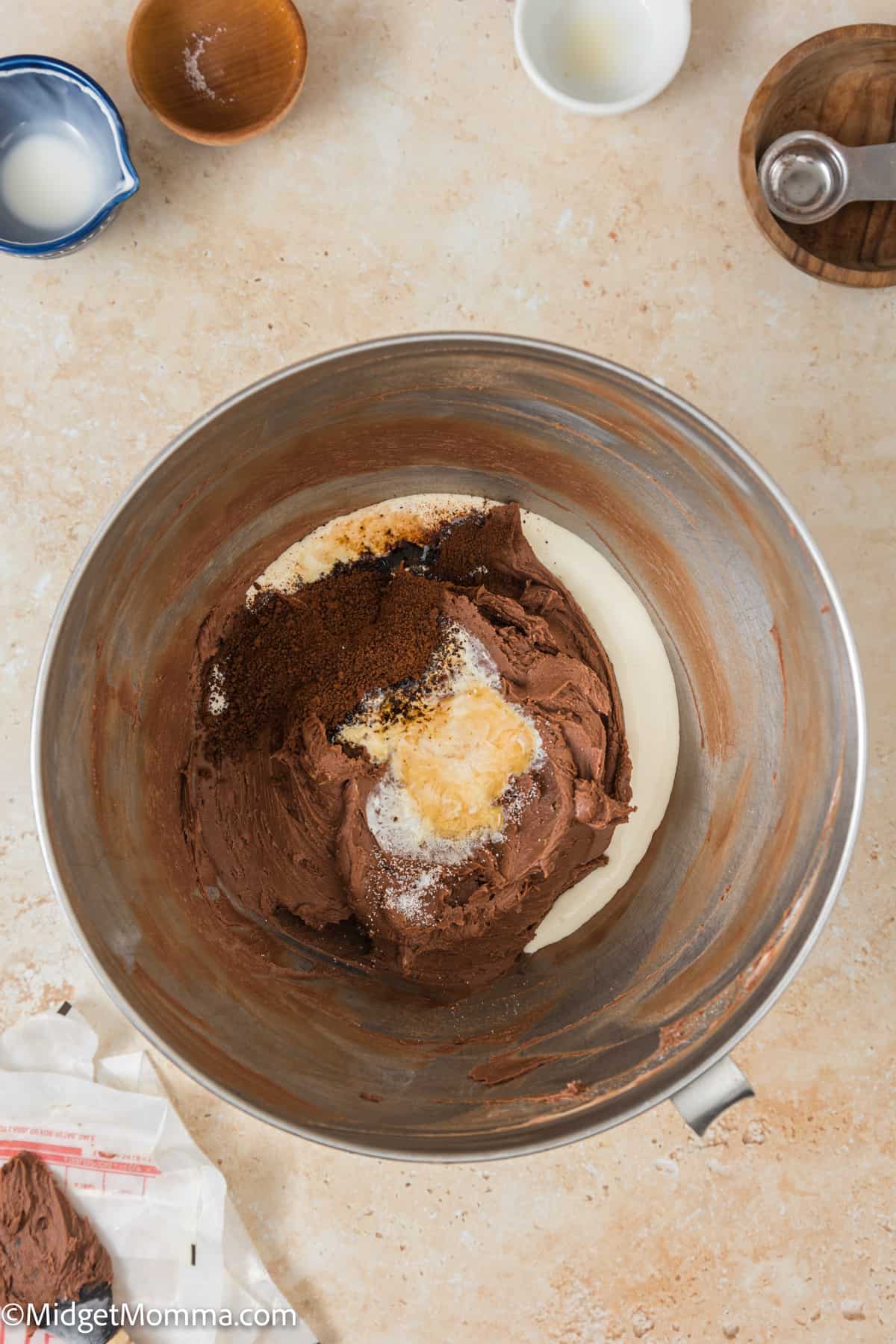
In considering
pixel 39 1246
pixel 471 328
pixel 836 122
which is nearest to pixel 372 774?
pixel 471 328

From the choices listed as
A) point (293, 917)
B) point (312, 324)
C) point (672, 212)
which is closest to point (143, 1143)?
point (293, 917)

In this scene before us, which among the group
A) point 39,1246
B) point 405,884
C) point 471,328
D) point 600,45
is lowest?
point 39,1246

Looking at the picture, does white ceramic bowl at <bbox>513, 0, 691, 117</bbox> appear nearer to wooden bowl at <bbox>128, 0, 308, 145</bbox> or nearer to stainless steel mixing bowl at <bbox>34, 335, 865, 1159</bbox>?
A: wooden bowl at <bbox>128, 0, 308, 145</bbox>

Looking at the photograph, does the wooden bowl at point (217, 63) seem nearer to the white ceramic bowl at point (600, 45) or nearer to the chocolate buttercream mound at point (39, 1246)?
the white ceramic bowl at point (600, 45)

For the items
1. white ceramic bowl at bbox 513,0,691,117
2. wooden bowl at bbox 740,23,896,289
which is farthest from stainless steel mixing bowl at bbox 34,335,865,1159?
white ceramic bowl at bbox 513,0,691,117

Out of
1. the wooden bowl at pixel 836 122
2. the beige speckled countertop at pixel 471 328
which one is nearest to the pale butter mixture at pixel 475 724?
the beige speckled countertop at pixel 471 328

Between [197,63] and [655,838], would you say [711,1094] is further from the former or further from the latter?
[197,63]
